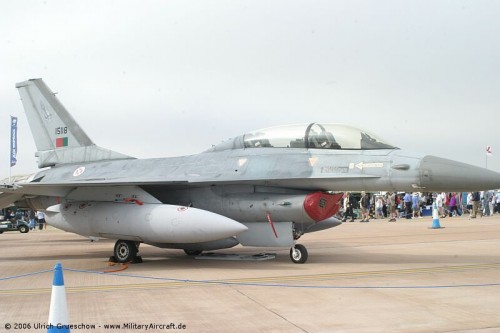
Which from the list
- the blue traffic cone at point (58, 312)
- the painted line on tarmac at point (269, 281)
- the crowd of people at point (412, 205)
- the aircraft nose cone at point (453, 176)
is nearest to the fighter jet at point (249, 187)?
the aircraft nose cone at point (453, 176)

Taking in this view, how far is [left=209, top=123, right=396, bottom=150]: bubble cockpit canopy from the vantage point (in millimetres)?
10414

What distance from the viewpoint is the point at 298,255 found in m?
10.7

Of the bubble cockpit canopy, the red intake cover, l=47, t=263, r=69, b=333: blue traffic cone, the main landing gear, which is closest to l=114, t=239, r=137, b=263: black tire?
the main landing gear

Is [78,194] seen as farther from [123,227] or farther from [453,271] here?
[453,271]

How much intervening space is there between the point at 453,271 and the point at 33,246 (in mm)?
13255

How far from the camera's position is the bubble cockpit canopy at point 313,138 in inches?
410

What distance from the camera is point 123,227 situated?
10969 millimetres

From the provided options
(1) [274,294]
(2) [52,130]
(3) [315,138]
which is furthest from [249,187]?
(2) [52,130]

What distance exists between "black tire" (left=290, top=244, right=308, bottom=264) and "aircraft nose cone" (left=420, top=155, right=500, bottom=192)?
271cm

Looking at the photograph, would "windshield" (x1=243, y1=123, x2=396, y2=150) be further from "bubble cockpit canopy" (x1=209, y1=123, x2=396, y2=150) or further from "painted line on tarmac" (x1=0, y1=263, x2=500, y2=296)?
"painted line on tarmac" (x1=0, y1=263, x2=500, y2=296)

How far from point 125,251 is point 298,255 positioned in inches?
148

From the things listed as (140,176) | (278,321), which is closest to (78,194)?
(140,176)

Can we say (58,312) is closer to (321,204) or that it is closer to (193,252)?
(321,204)

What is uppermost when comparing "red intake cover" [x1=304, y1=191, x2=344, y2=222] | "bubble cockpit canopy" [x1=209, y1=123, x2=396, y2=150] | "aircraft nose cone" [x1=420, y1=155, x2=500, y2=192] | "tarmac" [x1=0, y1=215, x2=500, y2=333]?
"bubble cockpit canopy" [x1=209, y1=123, x2=396, y2=150]
